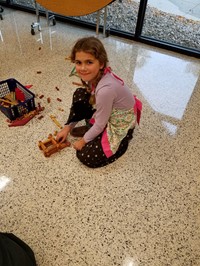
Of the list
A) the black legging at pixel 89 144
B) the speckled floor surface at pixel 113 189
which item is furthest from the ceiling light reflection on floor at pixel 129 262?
the black legging at pixel 89 144

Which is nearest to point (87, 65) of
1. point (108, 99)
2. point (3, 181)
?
point (108, 99)

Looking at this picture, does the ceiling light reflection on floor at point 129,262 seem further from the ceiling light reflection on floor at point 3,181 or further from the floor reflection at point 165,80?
the floor reflection at point 165,80

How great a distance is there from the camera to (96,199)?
4.04 ft

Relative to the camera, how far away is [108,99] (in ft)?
3.78

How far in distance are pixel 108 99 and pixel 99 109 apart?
75 mm

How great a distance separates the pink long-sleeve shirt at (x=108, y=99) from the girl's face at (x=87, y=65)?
0.05 metres

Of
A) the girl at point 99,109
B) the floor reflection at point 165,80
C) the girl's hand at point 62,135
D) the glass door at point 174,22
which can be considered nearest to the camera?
the girl at point 99,109

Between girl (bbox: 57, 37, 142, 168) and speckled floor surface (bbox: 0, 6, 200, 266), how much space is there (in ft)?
0.31

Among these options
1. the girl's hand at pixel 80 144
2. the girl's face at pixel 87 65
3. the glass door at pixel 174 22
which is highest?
the girl's face at pixel 87 65

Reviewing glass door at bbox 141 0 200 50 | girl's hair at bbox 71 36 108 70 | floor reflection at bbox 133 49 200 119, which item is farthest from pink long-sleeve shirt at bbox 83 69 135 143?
glass door at bbox 141 0 200 50

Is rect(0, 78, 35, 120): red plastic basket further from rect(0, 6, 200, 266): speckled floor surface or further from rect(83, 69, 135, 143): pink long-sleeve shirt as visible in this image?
rect(83, 69, 135, 143): pink long-sleeve shirt

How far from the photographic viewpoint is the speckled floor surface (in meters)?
1.07

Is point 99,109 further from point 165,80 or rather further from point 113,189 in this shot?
point 165,80

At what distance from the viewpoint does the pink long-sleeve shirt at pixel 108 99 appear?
1141 millimetres
